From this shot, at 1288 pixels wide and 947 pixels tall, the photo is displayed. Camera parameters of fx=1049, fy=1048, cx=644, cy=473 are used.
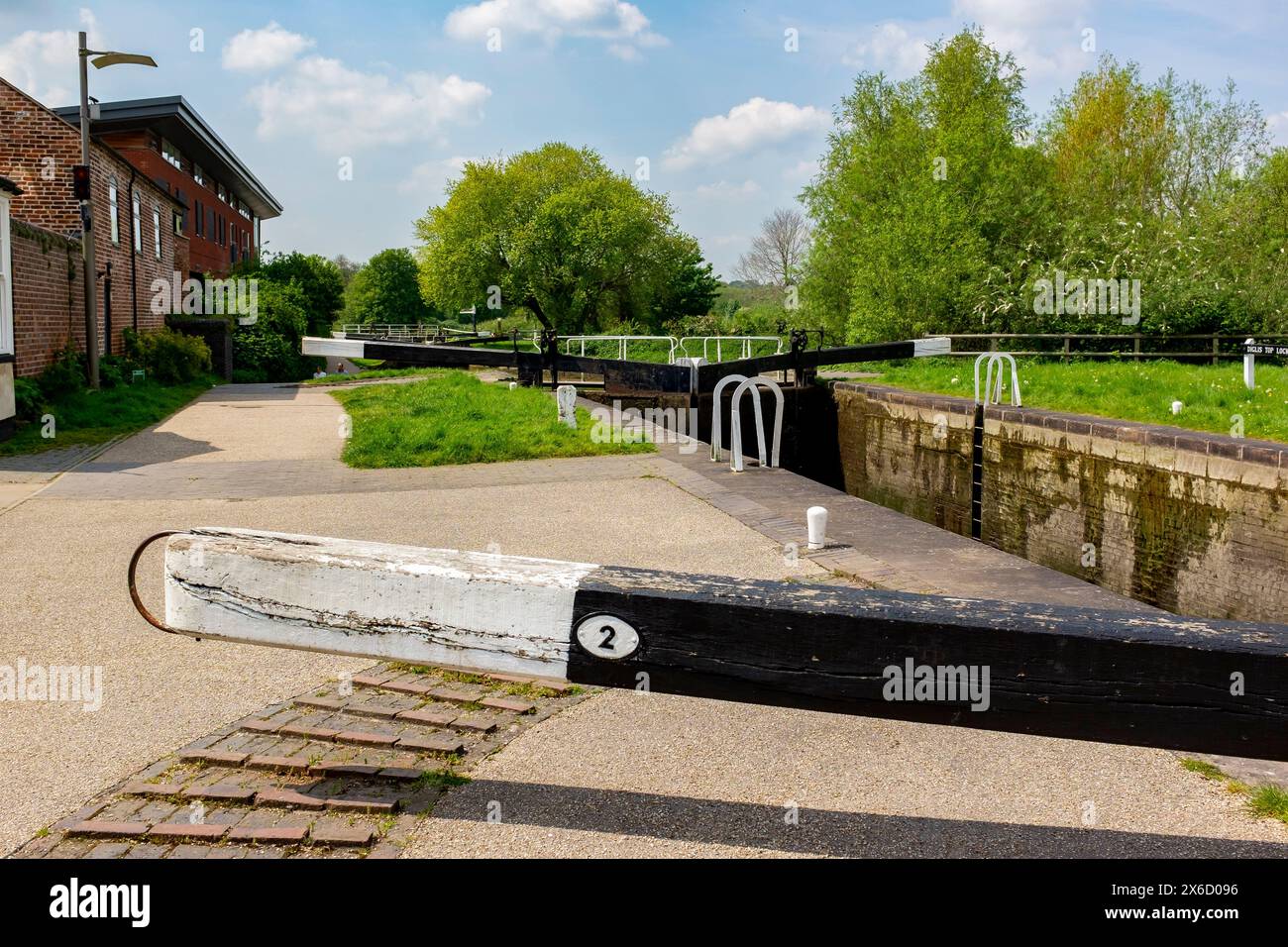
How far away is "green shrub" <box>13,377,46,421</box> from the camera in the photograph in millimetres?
15266

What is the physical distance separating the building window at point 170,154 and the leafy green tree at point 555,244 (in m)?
14.4

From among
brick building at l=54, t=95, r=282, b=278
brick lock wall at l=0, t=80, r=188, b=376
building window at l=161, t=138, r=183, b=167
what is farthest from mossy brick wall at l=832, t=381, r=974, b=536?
building window at l=161, t=138, r=183, b=167

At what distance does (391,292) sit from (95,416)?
81428 millimetres

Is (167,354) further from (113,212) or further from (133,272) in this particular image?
(113,212)

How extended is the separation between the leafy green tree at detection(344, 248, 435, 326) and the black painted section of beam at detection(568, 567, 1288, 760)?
94866 mm

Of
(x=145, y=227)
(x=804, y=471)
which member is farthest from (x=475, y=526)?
(x=145, y=227)

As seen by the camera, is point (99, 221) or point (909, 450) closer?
point (909, 450)

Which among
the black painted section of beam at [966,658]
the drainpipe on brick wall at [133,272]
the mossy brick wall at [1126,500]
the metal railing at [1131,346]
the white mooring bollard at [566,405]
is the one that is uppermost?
the drainpipe on brick wall at [133,272]

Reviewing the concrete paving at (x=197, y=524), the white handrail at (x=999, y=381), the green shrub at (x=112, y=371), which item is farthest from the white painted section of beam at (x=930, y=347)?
the green shrub at (x=112, y=371)

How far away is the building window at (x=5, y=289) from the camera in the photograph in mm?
14719

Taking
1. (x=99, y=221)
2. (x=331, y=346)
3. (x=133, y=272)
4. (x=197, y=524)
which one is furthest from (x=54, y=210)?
(x=197, y=524)

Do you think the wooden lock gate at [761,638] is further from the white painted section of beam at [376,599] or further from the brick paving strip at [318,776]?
the brick paving strip at [318,776]

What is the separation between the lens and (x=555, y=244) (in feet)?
168

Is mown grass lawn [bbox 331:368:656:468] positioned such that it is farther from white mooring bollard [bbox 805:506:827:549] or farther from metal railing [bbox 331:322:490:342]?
metal railing [bbox 331:322:490:342]
